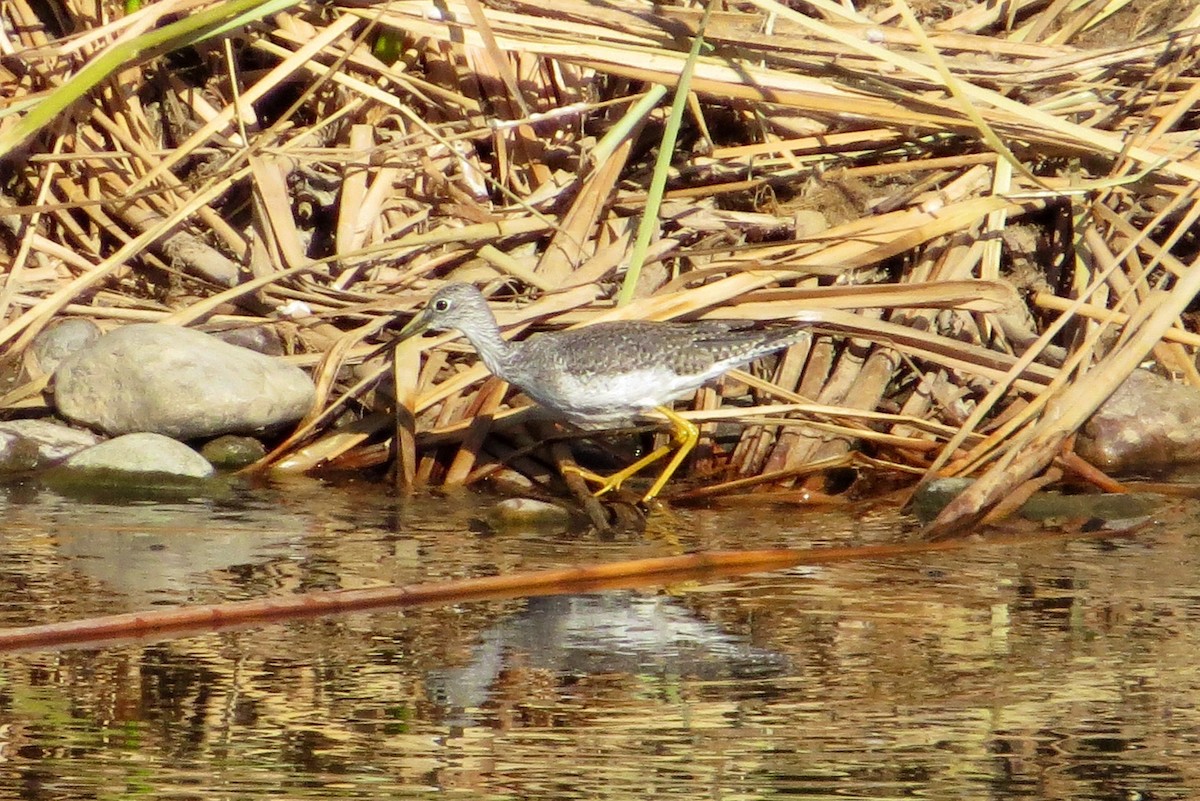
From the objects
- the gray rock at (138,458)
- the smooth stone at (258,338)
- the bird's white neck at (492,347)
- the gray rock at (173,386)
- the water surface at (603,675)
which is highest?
the smooth stone at (258,338)

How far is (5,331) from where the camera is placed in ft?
21.7

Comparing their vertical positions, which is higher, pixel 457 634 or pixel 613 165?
pixel 613 165

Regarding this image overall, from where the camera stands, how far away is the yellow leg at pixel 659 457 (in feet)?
20.6

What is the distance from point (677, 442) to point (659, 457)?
9cm

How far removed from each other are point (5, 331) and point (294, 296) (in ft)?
3.61

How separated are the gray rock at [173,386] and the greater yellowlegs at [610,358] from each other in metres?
0.56

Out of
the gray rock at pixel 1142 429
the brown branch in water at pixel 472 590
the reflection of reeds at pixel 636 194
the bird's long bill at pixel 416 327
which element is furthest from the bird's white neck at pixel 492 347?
the gray rock at pixel 1142 429

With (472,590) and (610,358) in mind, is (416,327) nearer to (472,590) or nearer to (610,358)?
(610,358)

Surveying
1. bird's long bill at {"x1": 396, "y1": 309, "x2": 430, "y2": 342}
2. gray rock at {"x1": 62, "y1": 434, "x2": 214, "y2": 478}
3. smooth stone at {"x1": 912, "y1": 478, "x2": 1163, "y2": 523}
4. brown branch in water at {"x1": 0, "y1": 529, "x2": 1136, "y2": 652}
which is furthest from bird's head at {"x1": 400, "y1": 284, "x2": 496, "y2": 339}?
smooth stone at {"x1": 912, "y1": 478, "x2": 1163, "y2": 523}

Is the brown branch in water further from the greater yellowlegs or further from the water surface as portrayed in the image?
the greater yellowlegs

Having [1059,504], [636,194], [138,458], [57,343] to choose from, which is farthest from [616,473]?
[57,343]

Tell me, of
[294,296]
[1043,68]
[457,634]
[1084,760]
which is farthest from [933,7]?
[1084,760]

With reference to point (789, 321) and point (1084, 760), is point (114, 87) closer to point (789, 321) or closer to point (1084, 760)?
point (789, 321)

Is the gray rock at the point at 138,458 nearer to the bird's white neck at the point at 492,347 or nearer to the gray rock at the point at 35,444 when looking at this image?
the gray rock at the point at 35,444
